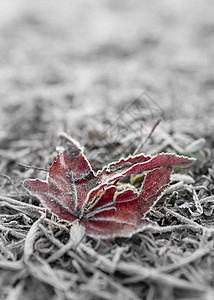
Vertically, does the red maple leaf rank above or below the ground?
above

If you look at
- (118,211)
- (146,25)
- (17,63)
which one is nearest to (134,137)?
(118,211)

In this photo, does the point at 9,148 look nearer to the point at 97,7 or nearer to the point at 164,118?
the point at 164,118

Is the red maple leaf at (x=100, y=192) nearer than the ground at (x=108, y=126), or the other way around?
the ground at (x=108, y=126)

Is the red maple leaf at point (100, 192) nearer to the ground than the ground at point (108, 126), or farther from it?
farther from it

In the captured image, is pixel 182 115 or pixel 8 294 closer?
pixel 8 294

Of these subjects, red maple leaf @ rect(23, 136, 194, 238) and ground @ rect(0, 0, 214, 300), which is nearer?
ground @ rect(0, 0, 214, 300)
